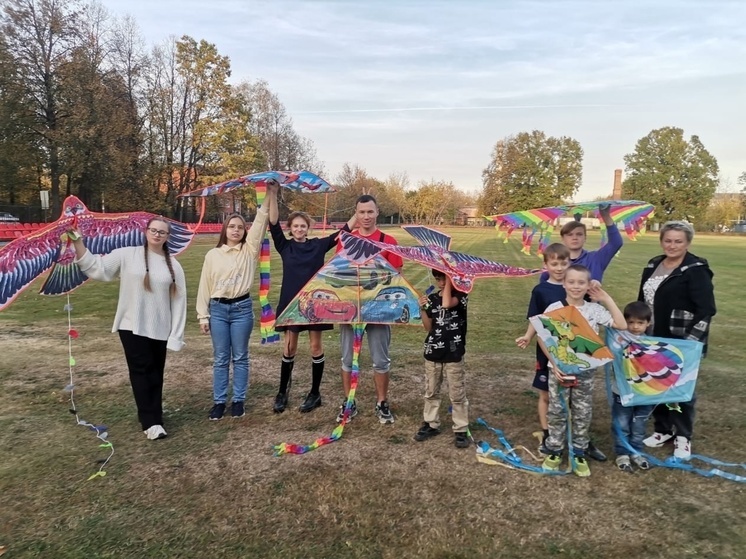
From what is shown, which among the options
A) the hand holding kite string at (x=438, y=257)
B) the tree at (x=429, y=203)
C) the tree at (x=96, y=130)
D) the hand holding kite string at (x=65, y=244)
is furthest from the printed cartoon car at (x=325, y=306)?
the tree at (x=429, y=203)

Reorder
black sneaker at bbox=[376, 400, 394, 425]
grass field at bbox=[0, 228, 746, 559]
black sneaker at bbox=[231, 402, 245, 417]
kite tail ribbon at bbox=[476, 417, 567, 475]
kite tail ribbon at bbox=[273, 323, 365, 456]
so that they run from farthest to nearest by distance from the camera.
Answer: black sneaker at bbox=[231, 402, 245, 417], black sneaker at bbox=[376, 400, 394, 425], kite tail ribbon at bbox=[273, 323, 365, 456], kite tail ribbon at bbox=[476, 417, 567, 475], grass field at bbox=[0, 228, 746, 559]

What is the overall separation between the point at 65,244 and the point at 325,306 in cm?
227

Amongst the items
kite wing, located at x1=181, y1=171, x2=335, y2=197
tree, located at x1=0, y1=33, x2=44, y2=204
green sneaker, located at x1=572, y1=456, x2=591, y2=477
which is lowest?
green sneaker, located at x1=572, y1=456, x2=591, y2=477

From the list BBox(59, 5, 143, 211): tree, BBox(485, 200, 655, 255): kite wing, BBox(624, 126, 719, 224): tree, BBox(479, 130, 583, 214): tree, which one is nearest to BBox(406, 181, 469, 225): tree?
BBox(479, 130, 583, 214): tree

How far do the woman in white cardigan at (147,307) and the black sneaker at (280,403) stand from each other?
111 centimetres

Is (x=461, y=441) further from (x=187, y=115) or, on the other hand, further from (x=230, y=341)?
(x=187, y=115)

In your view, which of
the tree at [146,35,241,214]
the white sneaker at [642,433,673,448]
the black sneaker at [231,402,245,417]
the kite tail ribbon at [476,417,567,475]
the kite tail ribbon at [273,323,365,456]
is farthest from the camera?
the tree at [146,35,241,214]

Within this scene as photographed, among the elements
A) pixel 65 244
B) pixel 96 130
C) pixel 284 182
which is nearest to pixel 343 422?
pixel 284 182

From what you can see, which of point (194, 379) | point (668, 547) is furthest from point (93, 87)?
point (668, 547)

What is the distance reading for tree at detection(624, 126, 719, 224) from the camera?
67250 millimetres

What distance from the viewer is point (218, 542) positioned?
120 inches

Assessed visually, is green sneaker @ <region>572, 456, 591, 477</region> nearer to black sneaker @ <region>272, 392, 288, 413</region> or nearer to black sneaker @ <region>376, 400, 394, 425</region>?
black sneaker @ <region>376, 400, 394, 425</region>

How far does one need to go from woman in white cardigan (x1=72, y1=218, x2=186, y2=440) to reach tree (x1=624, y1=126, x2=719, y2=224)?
2885 inches

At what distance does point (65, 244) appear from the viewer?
4090mm
